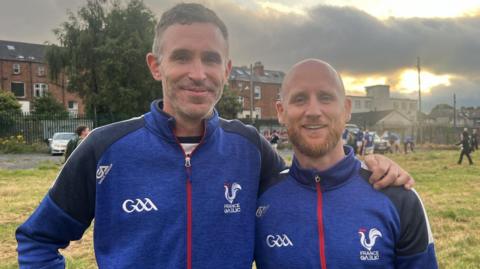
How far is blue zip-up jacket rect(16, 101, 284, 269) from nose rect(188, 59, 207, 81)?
0.93 feet

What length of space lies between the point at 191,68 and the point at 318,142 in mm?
839

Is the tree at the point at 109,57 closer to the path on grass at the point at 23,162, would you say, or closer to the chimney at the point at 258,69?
the path on grass at the point at 23,162

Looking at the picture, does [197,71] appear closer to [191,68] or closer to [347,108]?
[191,68]

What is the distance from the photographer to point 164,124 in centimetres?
242

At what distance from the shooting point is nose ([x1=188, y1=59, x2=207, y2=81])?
235cm

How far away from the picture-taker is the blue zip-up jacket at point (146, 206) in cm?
227

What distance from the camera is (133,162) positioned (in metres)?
2.37

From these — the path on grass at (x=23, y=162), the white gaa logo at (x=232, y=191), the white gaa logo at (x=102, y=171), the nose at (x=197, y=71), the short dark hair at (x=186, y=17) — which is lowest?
the path on grass at (x=23, y=162)

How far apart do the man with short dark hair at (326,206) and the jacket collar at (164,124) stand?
0.47m

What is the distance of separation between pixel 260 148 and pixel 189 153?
1.83 feet

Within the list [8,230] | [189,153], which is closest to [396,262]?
[189,153]

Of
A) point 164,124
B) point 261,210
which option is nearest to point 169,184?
point 164,124

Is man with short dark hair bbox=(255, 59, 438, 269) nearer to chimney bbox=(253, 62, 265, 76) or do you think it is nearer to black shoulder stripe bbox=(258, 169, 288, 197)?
black shoulder stripe bbox=(258, 169, 288, 197)

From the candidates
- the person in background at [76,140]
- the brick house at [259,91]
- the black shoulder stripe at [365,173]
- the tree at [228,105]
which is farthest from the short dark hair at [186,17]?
the brick house at [259,91]
